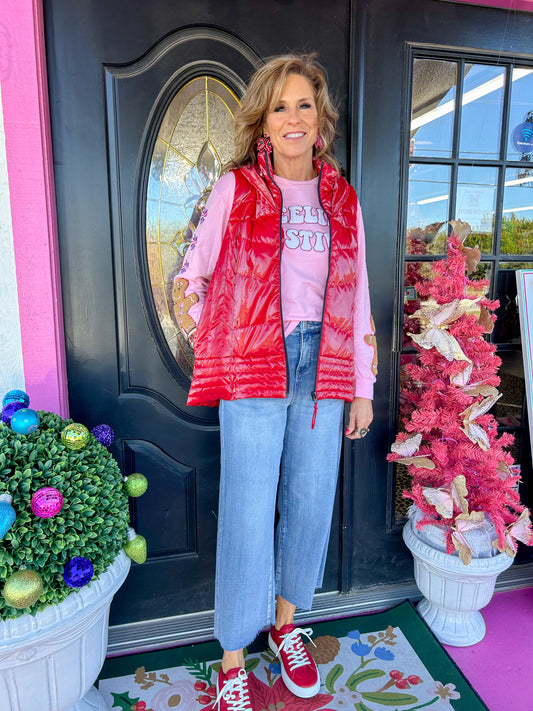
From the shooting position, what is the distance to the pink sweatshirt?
4.49 ft

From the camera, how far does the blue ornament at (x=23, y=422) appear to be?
48.0 inches

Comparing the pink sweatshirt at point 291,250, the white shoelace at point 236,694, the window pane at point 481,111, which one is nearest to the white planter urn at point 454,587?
the white shoelace at point 236,694

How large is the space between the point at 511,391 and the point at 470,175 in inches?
38.1

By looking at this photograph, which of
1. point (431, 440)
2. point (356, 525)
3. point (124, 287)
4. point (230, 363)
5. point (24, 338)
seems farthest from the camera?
point (356, 525)

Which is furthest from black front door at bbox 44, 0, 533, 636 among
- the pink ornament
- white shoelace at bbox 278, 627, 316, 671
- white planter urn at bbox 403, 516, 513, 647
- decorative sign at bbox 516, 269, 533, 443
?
the pink ornament

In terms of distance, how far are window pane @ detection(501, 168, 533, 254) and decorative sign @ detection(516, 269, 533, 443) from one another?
232 millimetres

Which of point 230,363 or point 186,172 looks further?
point 186,172

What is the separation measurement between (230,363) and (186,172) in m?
0.76

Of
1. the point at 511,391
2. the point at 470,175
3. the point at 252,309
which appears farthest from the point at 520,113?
the point at 252,309

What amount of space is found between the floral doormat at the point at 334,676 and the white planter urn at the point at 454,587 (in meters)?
0.09

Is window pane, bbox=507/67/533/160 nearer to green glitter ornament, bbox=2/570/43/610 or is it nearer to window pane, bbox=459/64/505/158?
window pane, bbox=459/64/505/158

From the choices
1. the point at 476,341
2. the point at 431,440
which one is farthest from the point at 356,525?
the point at 476,341

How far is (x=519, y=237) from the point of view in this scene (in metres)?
2.03

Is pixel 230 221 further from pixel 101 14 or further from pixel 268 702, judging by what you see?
pixel 268 702
